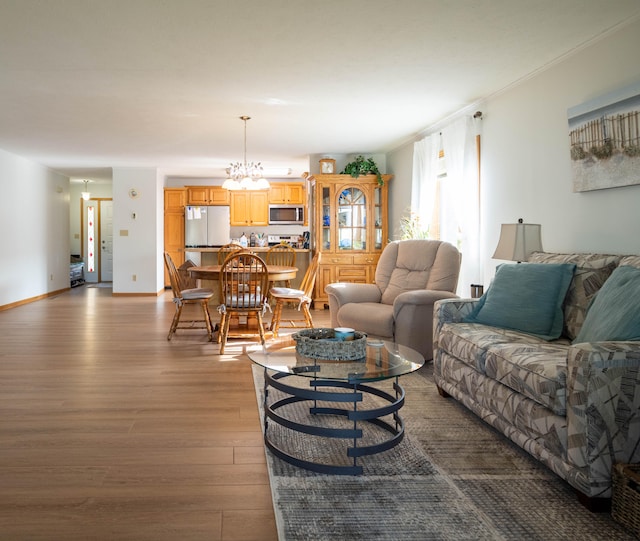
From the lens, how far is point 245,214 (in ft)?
36.5

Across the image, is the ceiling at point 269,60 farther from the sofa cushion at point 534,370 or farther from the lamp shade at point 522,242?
the sofa cushion at point 534,370

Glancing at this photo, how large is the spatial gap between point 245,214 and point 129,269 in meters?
2.55

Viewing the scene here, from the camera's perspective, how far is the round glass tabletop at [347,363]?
2.46m

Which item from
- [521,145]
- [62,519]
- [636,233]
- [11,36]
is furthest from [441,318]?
[11,36]

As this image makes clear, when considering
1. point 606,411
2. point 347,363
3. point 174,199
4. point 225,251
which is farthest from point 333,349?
point 174,199

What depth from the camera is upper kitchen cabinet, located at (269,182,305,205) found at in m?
11.2

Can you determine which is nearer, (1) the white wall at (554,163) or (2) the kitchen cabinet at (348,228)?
(1) the white wall at (554,163)

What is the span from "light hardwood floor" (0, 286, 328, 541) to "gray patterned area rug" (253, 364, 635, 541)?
0.51 ft

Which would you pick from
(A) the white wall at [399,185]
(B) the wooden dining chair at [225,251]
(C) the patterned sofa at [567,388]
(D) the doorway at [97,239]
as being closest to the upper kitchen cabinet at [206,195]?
(D) the doorway at [97,239]

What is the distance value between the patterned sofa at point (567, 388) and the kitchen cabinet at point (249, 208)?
8.23 metres

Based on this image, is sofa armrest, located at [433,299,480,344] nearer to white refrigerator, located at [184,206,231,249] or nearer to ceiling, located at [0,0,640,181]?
ceiling, located at [0,0,640,181]

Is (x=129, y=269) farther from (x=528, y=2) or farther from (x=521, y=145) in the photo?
(x=528, y=2)

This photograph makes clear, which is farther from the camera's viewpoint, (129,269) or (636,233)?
(129,269)

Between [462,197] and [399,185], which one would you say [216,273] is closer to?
[462,197]
